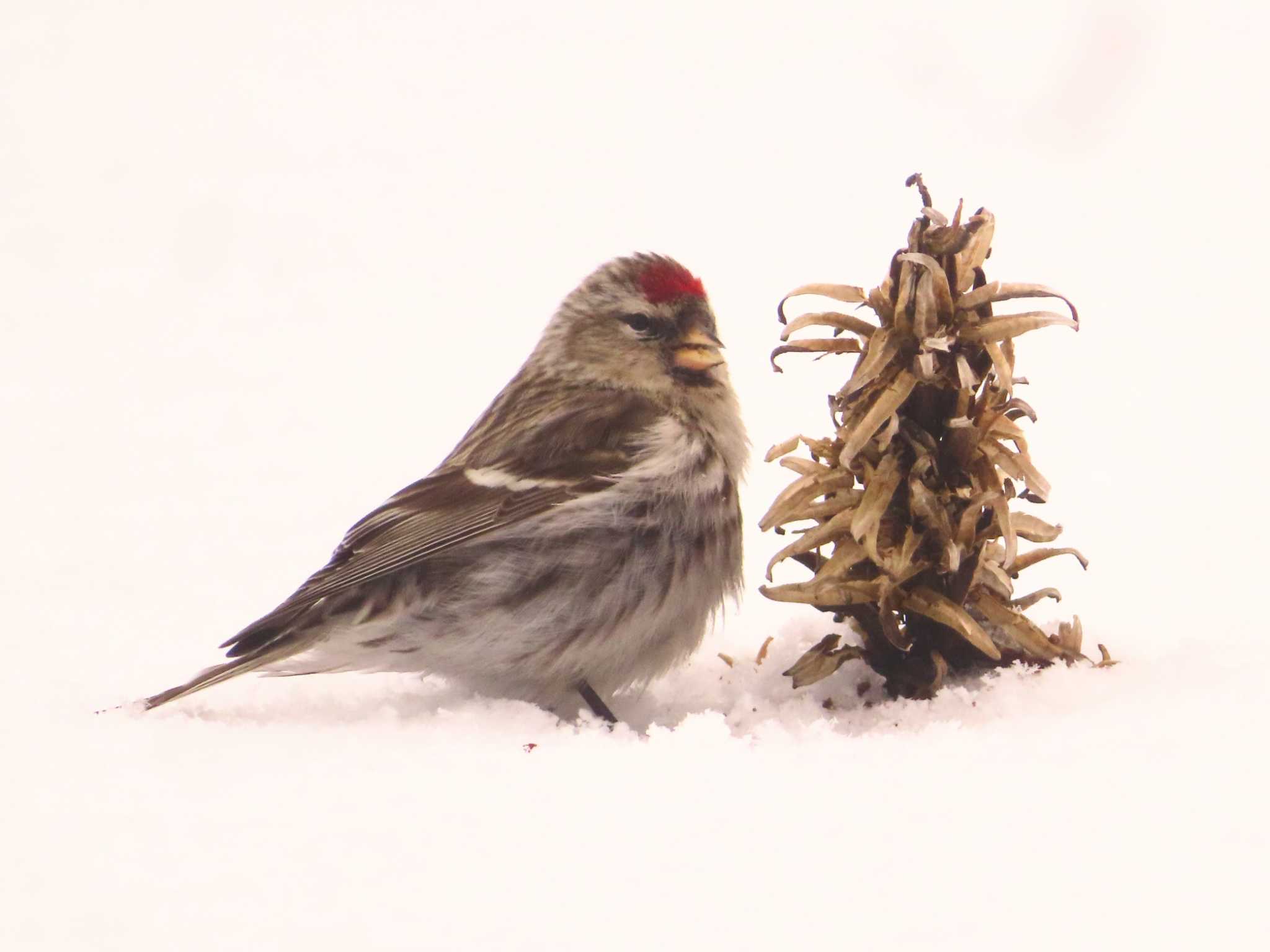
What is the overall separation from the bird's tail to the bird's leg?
0.42 metres

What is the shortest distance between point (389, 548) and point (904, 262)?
0.85 m

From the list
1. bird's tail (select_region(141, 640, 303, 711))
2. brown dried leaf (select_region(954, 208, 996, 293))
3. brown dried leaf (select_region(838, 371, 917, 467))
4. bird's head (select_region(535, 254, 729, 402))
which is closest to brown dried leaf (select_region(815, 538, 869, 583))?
brown dried leaf (select_region(838, 371, 917, 467))

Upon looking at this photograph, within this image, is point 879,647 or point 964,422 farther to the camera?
point 879,647

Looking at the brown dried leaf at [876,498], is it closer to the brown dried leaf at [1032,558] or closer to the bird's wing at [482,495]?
the brown dried leaf at [1032,558]

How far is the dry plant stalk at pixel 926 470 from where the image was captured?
1.67 metres

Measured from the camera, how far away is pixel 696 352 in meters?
2.18

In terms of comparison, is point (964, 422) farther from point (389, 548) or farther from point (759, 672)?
point (389, 548)

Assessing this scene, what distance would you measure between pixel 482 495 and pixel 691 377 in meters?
0.41

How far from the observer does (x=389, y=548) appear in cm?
197

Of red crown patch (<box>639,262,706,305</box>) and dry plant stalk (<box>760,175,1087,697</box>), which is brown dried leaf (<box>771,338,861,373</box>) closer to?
dry plant stalk (<box>760,175,1087,697</box>)

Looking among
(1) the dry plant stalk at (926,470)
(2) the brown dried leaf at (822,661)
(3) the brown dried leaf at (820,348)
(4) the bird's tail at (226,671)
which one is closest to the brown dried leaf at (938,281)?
(1) the dry plant stalk at (926,470)

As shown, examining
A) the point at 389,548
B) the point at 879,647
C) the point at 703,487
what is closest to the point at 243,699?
the point at 389,548

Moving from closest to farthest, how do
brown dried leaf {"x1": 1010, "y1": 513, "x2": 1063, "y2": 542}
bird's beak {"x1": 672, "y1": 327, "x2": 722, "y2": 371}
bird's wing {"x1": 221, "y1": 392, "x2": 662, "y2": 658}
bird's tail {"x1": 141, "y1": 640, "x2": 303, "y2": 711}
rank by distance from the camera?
1. brown dried leaf {"x1": 1010, "y1": 513, "x2": 1063, "y2": 542}
2. bird's tail {"x1": 141, "y1": 640, "x2": 303, "y2": 711}
3. bird's wing {"x1": 221, "y1": 392, "x2": 662, "y2": 658}
4. bird's beak {"x1": 672, "y1": 327, "x2": 722, "y2": 371}

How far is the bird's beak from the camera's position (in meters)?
2.17
